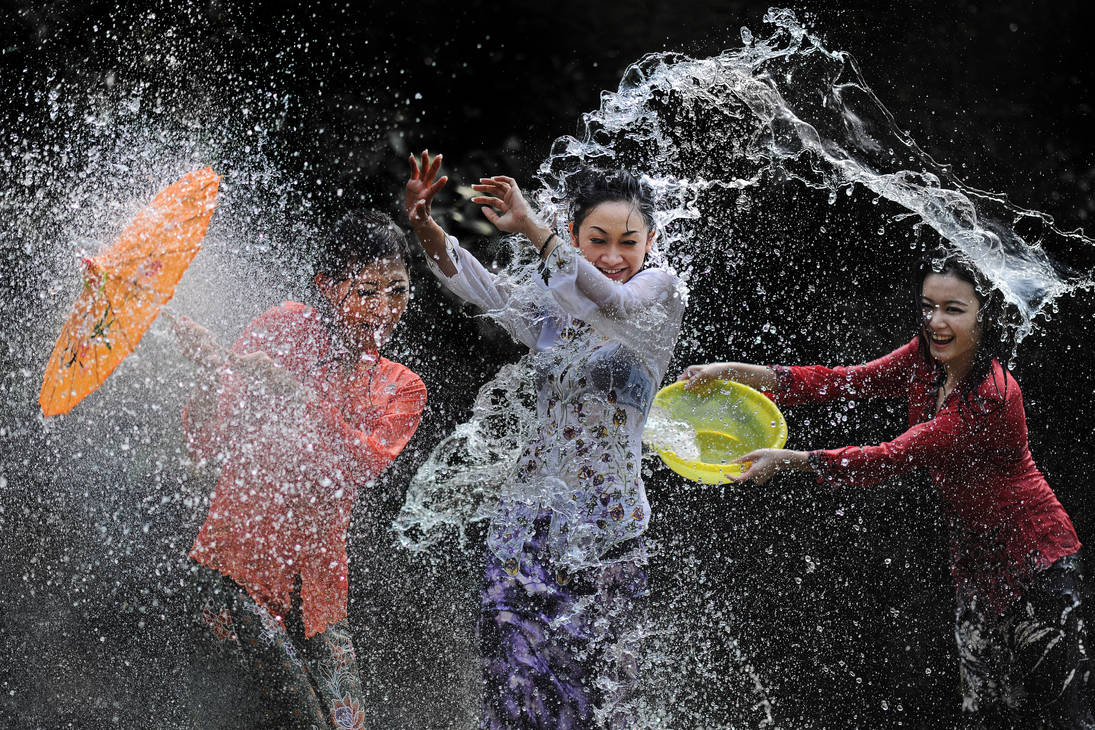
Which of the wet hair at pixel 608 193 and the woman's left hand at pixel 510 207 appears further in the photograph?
the wet hair at pixel 608 193

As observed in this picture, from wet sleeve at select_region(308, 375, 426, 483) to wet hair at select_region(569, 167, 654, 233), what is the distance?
831 millimetres

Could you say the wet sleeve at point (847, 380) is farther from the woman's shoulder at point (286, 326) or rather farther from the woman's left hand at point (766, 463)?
the woman's shoulder at point (286, 326)

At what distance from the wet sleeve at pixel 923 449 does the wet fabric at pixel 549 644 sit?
948 mm

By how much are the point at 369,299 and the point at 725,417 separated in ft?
3.72

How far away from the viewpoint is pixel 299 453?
120 inches

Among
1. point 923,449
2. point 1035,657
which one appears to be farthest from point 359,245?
point 1035,657

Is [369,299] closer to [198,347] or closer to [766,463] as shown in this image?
[198,347]

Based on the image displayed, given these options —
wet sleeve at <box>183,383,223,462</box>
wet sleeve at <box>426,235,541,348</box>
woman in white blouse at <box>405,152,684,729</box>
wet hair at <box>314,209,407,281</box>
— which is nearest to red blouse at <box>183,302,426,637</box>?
wet sleeve at <box>183,383,223,462</box>

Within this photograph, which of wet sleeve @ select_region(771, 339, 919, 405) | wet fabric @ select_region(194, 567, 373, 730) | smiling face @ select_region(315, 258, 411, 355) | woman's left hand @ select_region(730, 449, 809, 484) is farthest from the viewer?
wet sleeve @ select_region(771, 339, 919, 405)

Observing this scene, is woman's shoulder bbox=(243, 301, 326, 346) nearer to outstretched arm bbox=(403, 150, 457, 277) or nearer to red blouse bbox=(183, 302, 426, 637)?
red blouse bbox=(183, 302, 426, 637)

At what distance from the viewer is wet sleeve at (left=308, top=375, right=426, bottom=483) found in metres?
3.02

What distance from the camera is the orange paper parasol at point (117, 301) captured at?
270cm

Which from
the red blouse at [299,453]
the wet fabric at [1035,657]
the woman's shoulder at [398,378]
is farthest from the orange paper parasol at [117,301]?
the wet fabric at [1035,657]

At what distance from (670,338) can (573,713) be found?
0.94 m
